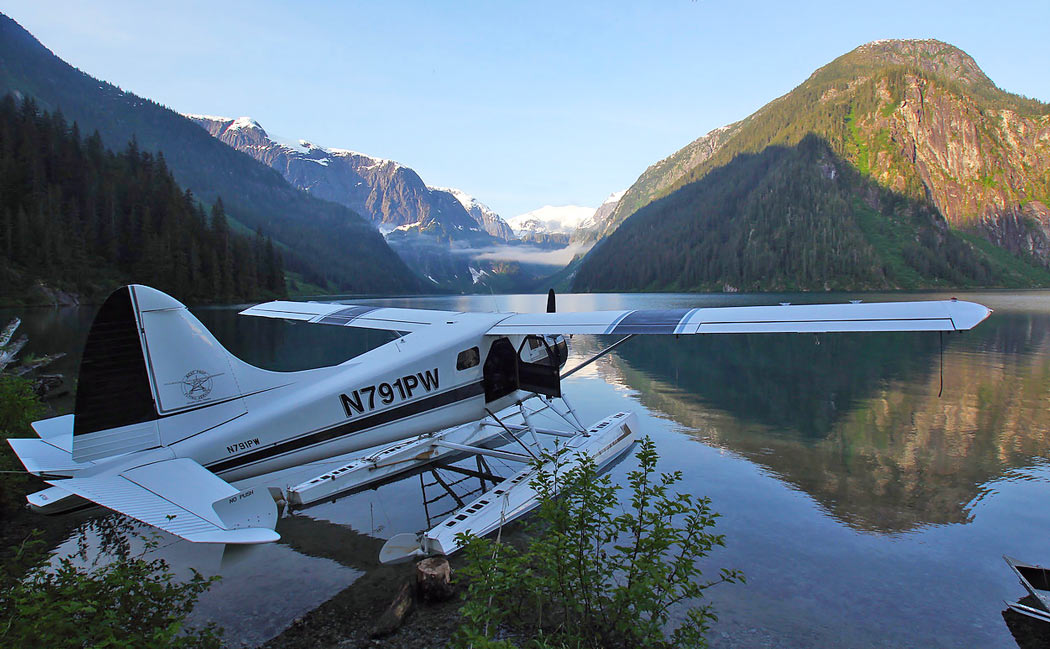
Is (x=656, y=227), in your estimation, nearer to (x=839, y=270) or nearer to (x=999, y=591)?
(x=839, y=270)

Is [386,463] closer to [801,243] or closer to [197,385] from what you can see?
[197,385]

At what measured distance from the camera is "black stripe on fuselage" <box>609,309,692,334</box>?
6.73m

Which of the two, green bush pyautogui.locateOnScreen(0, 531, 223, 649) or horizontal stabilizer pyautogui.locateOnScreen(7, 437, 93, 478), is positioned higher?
horizontal stabilizer pyautogui.locateOnScreen(7, 437, 93, 478)

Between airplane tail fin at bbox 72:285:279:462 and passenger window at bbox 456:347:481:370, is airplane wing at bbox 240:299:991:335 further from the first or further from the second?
airplane tail fin at bbox 72:285:279:462

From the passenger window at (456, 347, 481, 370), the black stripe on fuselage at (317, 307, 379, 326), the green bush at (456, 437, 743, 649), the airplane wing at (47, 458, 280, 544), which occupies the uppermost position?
the black stripe on fuselage at (317, 307, 379, 326)


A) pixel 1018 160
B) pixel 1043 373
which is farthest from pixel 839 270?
pixel 1043 373

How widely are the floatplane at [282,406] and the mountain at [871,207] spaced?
130 metres

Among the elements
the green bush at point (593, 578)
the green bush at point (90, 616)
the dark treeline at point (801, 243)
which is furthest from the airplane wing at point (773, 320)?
the dark treeline at point (801, 243)

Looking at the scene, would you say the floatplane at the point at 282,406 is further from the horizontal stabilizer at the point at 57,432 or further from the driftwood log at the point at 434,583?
the driftwood log at the point at 434,583

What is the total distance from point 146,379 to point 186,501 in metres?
1.55

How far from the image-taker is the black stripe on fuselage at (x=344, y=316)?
32.6ft

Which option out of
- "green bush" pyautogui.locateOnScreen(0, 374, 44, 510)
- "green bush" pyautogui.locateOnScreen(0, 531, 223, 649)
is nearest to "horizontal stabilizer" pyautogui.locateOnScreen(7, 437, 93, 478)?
"green bush" pyautogui.locateOnScreen(0, 531, 223, 649)

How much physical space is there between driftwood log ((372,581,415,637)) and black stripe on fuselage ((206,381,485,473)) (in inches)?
75.6

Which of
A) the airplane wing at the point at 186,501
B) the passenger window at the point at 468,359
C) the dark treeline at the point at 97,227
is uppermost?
the dark treeline at the point at 97,227
